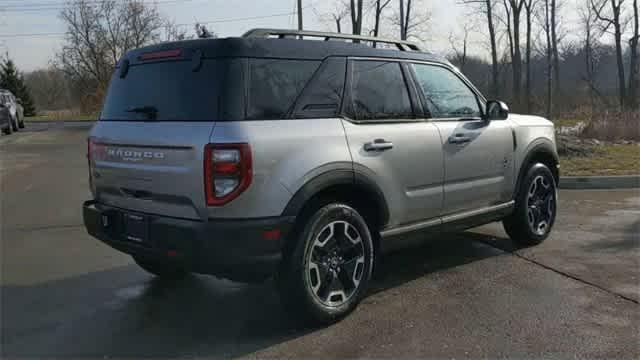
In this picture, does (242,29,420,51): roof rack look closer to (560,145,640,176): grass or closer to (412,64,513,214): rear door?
(412,64,513,214): rear door

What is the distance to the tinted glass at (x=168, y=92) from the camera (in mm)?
3830

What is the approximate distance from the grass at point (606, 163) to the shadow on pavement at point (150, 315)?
20.4 feet

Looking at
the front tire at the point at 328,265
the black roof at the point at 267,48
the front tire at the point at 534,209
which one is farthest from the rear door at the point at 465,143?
the front tire at the point at 328,265

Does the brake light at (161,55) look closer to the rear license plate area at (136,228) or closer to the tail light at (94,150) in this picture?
the tail light at (94,150)

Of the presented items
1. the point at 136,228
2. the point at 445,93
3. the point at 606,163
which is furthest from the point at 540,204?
the point at 606,163

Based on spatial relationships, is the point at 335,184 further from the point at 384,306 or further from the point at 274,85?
the point at 384,306

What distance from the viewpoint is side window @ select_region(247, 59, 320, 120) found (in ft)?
12.7

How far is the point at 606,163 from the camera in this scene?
11.7m

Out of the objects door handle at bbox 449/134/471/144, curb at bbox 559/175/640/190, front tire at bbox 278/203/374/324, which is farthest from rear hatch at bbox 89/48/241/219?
curb at bbox 559/175/640/190

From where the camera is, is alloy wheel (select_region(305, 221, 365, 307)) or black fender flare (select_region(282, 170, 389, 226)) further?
alloy wheel (select_region(305, 221, 365, 307))

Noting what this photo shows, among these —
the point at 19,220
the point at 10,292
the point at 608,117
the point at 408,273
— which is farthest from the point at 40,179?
the point at 608,117

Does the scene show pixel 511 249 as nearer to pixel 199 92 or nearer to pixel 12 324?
pixel 199 92

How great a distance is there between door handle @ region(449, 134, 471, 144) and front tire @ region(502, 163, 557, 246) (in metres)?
1.11

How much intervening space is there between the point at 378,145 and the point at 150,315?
6.87ft
